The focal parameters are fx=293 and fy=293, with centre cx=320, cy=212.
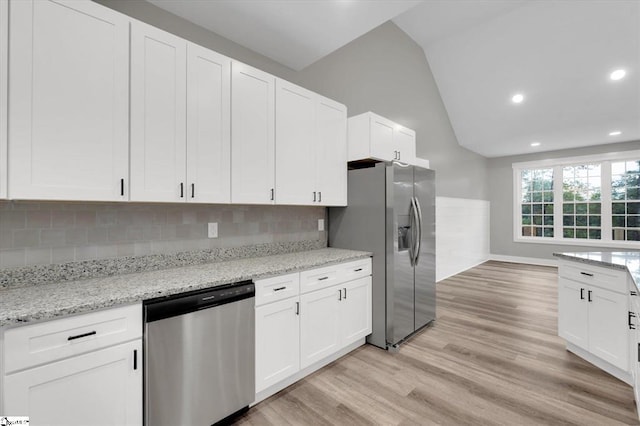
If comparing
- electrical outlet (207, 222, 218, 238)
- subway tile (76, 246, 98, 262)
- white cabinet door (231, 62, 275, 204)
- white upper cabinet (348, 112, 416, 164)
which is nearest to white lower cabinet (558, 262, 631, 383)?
white upper cabinet (348, 112, 416, 164)

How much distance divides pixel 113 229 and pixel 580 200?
8.81 metres

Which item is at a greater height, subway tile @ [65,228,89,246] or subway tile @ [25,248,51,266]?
subway tile @ [65,228,89,246]

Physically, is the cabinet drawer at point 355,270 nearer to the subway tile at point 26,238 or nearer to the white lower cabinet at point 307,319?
the white lower cabinet at point 307,319

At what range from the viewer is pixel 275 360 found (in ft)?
6.95

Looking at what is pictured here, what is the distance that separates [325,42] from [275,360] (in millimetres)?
2675

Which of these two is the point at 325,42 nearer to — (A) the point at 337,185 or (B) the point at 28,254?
(A) the point at 337,185

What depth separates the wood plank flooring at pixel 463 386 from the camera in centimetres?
194

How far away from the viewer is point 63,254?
1.77 m

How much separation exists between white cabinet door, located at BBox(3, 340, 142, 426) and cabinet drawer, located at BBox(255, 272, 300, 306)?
0.74 meters

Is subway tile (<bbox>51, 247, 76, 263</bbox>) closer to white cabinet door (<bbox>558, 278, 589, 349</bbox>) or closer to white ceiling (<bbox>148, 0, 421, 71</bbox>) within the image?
white ceiling (<bbox>148, 0, 421, 71</bbox>)

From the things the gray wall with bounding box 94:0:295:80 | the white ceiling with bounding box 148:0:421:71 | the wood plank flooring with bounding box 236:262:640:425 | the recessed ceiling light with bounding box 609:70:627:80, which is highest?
the recessed ceiling light with bounding box 609:70:627:80

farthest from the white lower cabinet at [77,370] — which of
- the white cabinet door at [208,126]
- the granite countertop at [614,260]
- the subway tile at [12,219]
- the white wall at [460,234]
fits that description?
the white wall at [460,234]

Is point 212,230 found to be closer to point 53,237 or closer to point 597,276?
point 53,237

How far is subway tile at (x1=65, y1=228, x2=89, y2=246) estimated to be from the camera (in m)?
1.80
